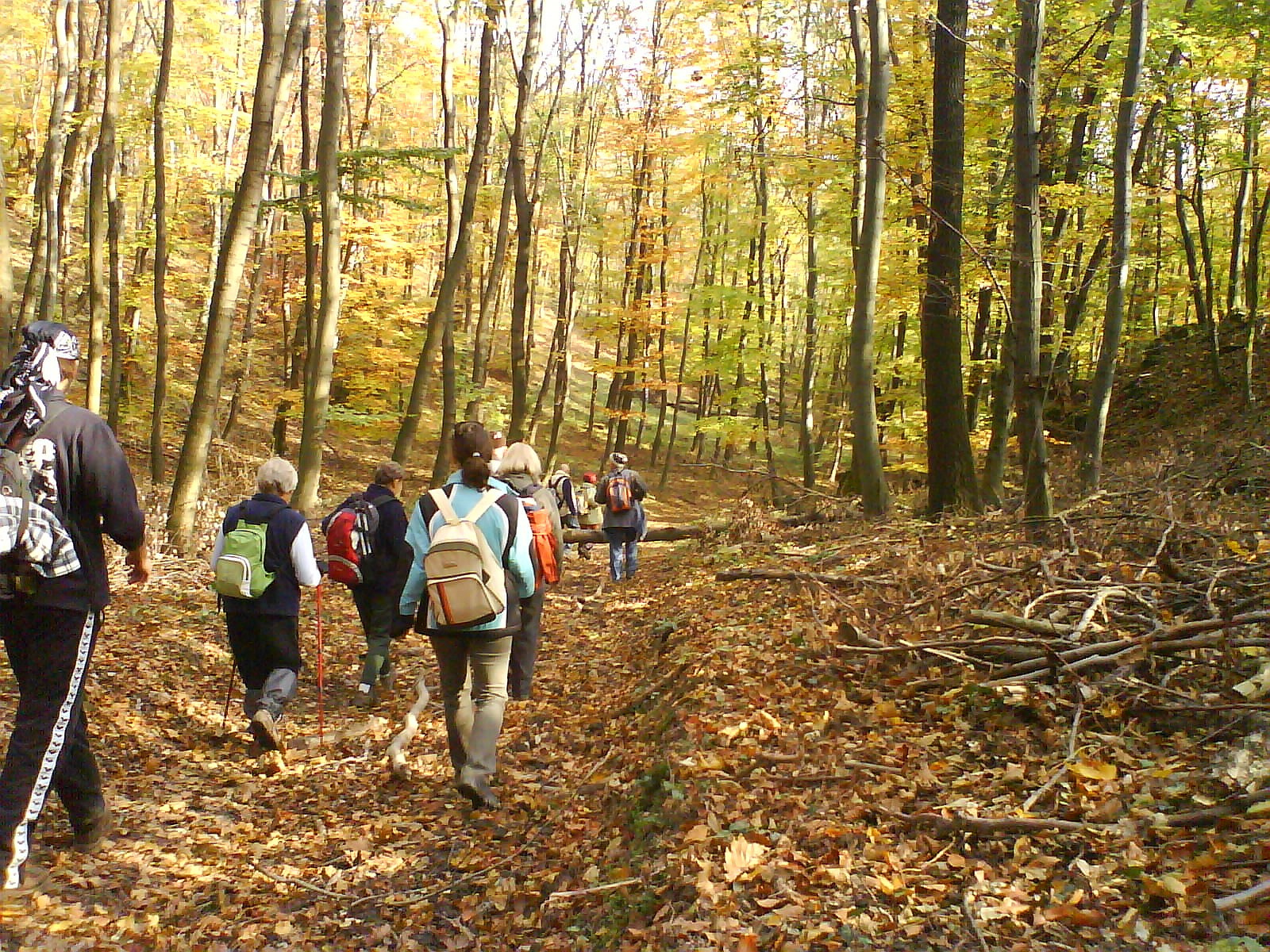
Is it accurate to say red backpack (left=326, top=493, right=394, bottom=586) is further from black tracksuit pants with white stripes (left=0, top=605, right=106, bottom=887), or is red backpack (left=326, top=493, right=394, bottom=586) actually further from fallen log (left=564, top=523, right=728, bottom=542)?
fallen log (left=564, top=523, right=728, bottom=542)

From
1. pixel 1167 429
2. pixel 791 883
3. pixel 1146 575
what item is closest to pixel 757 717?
pixel 791 883

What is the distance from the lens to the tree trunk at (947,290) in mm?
9445

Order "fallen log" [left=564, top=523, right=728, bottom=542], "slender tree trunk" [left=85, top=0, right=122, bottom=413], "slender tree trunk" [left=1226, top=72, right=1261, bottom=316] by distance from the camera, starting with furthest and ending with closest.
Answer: "slender tree trunk" [left=1226, top=72, right=1261, bottom=316] → "fallen log" [left=564, top=523, right=728, bottom=542] → "slender tree trunk" [left=85, top=0, right=122, bottom=413]

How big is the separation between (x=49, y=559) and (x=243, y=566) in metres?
1.88

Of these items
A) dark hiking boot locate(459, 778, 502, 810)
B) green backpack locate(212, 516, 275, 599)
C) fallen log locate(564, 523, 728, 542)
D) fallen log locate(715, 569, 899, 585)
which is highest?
green backpack locate(212, 516, 275, 599)

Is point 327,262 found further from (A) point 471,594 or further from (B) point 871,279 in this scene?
(A) point 471,594

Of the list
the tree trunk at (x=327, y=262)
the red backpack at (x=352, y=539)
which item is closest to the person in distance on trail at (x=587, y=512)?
the tree trunk at (x=327, y=262)

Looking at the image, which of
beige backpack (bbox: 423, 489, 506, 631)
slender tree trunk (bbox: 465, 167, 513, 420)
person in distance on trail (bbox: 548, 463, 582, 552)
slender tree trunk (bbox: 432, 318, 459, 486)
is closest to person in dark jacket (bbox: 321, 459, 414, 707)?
beige backpack (bbox: 423, 489, 506, 631)

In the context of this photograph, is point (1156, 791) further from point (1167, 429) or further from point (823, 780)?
point (1167, 429)

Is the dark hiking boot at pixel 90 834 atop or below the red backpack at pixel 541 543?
below

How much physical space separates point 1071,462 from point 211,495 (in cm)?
1495

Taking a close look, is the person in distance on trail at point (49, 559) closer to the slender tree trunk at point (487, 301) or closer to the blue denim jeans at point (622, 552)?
the blue denim jeans at point (622, 552)

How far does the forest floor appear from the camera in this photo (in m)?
3.30

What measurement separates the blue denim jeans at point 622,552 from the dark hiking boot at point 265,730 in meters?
7.14
